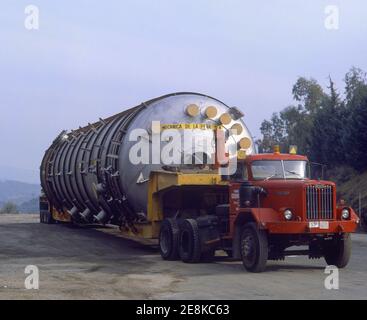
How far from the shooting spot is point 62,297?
31.8 ft

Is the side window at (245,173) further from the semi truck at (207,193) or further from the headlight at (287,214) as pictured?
the headlight at (287,214)

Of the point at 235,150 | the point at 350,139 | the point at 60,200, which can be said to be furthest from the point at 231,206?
the point at 350,139

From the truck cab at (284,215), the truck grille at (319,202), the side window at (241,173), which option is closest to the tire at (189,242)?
the truck cab at (284,215)

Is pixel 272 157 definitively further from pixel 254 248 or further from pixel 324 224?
pixel 254 248

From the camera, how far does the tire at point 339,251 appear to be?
42.8ft

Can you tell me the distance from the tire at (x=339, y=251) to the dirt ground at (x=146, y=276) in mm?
237

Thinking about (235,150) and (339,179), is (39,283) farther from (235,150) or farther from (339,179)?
(339,179)

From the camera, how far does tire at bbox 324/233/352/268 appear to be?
13055 mm

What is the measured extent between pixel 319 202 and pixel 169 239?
154 inches

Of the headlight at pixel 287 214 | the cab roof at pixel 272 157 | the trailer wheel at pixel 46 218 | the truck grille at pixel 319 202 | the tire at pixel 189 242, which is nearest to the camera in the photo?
the headlight at pixel 287 214

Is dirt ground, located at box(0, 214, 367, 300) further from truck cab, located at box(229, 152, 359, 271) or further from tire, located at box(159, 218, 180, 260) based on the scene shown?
truck cab, located at box(229, 152, 359, 271)

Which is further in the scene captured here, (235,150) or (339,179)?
(339,179)
